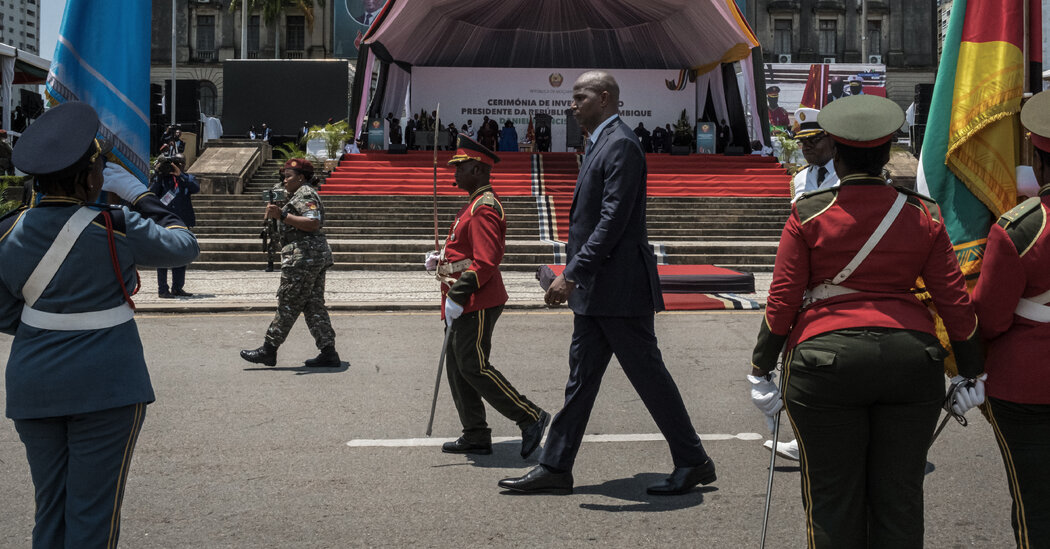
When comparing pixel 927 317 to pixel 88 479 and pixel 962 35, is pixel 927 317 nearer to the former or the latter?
pixel 962 35

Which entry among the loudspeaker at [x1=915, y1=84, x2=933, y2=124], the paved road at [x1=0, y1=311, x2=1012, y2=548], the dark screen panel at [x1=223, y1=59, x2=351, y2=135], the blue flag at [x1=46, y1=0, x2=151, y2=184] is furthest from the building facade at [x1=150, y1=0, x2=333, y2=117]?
the blue flag at [x1=46, y1=0, x2=151, y2=184]

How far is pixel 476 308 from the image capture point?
215 inches

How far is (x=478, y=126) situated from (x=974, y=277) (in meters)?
31.8

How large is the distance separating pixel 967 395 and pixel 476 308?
2.78m

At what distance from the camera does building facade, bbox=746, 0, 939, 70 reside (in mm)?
61500

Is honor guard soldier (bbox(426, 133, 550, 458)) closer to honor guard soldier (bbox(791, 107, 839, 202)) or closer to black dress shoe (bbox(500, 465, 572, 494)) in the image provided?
black dress shoe (bbox(500, 465, 572, 494))

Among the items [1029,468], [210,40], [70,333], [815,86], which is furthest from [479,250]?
[210,40]

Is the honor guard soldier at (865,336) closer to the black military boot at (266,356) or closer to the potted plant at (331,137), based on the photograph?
the black military boot at (266,356)

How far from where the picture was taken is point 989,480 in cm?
502

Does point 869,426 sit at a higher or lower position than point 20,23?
lower

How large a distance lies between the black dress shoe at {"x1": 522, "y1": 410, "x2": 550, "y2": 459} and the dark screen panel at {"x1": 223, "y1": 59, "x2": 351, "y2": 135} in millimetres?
31496

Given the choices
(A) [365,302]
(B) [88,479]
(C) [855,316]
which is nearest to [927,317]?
(C) [855,316]

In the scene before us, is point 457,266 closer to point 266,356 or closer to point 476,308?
point 476,308

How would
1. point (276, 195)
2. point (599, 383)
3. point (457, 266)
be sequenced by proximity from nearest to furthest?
1. point (599, 383)
2. point (457, 266)
3. point (276, 195)
